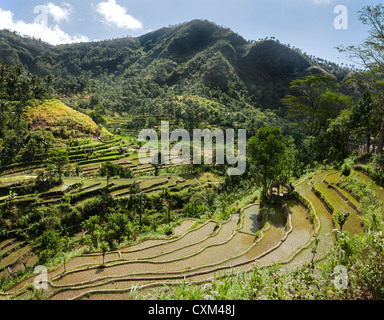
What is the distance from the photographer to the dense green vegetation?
25.5 ft

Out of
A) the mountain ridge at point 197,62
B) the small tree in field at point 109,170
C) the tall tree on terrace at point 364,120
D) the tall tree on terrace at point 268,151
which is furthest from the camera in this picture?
the mountain ridge at point 197,62

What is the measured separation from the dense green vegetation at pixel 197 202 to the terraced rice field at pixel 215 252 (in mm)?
92

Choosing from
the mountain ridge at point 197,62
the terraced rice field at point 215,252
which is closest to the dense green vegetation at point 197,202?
the terraced rice field at point 215,252

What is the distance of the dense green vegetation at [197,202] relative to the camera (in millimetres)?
7777

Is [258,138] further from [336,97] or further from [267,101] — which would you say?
[267,101]

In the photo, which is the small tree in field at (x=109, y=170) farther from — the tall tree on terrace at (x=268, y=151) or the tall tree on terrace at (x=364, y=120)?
the tall tree on terrace at (x=364, y=120)

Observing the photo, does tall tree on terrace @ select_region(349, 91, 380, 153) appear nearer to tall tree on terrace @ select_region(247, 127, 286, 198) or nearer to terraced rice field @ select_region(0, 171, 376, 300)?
terraced rice field @ select_region(0, 171, 376, 300)

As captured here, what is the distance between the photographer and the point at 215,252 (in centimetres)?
1427

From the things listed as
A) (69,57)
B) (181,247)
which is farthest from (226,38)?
(181,247)

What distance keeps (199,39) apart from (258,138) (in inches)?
5883

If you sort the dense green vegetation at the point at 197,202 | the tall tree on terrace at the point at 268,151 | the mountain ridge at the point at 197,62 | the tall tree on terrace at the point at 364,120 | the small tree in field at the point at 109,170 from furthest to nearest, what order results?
the mountain ridge at the point at 197,62, the small tree in field at the point at 109,170, the tall tree on terrace at the point at 364,120, the tall tree on terrace at the point at 268,151, the dense green vegetation at the point at 197,202

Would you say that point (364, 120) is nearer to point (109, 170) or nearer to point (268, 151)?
point (268, 151)

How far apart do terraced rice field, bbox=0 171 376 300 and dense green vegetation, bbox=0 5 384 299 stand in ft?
0.30

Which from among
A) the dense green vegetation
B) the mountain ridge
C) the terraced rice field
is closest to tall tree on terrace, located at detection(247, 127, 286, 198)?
the dense green vegetation
